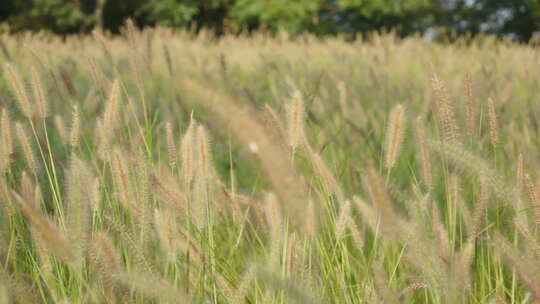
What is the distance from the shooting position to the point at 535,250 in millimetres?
897

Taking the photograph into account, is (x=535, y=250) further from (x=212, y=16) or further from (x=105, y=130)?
(x=212, y=16)

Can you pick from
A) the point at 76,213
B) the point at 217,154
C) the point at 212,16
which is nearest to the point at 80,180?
the point at 76,213

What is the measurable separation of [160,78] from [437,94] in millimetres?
3591

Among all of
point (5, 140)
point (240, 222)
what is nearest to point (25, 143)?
point (5, 140)

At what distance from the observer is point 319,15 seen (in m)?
16.2

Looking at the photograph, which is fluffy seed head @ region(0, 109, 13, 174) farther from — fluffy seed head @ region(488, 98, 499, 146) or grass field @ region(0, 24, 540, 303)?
fluffy seed head @ region(488, 98, 499, 146)

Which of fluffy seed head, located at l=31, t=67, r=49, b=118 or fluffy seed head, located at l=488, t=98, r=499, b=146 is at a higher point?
fluffy seed head, located at l=31, t=67, r=49, b=118

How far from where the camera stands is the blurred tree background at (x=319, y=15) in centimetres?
1439

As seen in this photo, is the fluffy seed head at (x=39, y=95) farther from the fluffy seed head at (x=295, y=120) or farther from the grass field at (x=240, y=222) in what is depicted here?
the fluffy seed head at (x=295, y=120)

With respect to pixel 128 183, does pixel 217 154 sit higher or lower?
lower

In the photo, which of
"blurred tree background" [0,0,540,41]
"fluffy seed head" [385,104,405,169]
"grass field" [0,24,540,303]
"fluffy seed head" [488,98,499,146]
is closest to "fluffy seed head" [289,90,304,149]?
"grass field" [0,24,540,303]

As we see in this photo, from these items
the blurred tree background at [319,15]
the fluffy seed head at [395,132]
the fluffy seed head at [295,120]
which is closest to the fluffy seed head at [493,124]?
the fluffy seed head at [395,132]

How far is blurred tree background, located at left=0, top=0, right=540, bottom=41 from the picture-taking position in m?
14.4

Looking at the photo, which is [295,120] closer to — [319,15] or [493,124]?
[493,124]
